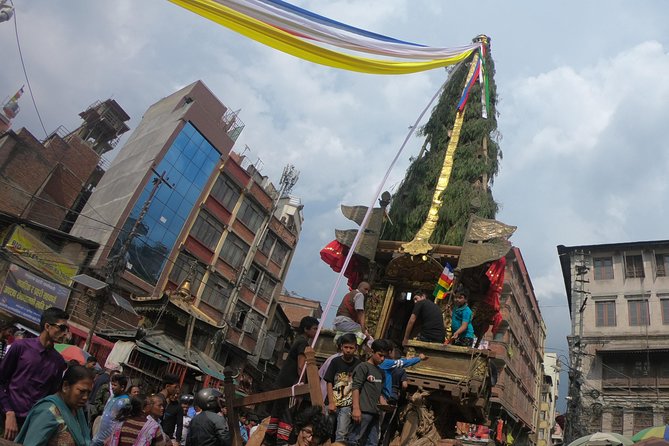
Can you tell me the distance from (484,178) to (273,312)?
1335 inches

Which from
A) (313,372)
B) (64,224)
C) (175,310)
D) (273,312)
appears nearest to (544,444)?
(273,312)

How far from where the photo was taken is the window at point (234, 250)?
37938 mm

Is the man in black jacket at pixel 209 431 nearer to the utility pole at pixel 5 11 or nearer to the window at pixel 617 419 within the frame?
the utility pole at pixel 5 11

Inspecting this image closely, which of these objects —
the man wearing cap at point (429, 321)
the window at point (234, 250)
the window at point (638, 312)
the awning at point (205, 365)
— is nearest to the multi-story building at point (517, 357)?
the window at point (638, 312)

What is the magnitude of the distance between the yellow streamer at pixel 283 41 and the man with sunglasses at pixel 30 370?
4.99m

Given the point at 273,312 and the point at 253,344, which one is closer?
the point at 253,344

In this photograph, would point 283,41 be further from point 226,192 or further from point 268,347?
point 268,347

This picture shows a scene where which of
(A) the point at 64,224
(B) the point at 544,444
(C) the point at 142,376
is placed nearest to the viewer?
(C) the point at 142,376

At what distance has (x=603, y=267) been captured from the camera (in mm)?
39281

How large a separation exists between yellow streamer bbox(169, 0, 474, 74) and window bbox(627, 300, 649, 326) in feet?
113

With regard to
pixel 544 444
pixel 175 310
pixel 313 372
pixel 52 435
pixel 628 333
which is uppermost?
pixel 628 333

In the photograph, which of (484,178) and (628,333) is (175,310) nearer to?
(484,178)

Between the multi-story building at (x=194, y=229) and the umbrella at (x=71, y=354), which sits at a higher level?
the multi-story building at (x=194, y=229)

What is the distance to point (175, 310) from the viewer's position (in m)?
27.7
